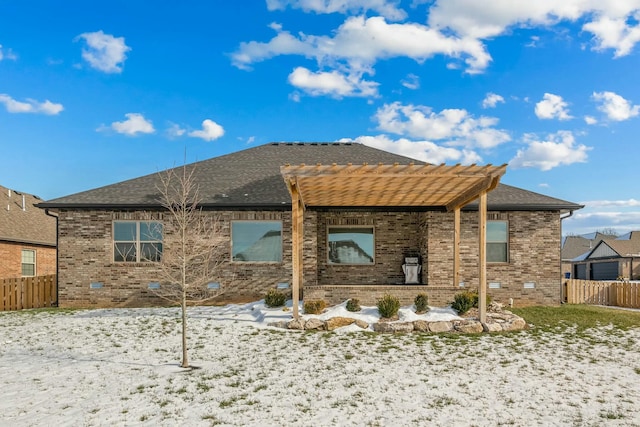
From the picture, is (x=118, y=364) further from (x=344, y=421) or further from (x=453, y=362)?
(x=453, y=362)

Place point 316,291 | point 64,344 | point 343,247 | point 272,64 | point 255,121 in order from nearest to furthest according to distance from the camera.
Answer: point 64,344, point 316,291, point 343,247, point 272,64, point 255,121

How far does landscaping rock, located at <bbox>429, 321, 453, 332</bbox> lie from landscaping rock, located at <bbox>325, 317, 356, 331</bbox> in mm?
1874

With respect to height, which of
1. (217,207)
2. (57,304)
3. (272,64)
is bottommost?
(57,304)

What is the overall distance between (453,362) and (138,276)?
10.2 m

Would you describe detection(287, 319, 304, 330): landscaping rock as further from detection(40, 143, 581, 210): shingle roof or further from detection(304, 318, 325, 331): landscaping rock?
detection(40, 143, 581, 210): shingle roof

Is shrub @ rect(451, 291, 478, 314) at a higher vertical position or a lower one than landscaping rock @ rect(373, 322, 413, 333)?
higher

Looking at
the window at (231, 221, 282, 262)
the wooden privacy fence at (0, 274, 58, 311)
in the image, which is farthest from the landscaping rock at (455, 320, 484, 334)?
the wooden privacy fence at (0, 274, 58, 311)

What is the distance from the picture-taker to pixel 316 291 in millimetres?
11344

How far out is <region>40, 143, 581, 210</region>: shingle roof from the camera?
13.2 metres

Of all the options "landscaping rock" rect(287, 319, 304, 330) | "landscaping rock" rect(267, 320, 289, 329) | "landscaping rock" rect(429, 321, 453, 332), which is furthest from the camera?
"landscaping rock" rect(267, 320, 289, 329)

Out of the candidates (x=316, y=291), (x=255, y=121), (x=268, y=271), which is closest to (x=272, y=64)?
(x=255, y=121)

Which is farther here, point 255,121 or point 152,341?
point 255,121

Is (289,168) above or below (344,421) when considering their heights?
above

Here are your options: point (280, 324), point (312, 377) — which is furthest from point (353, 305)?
point (312, 377)
